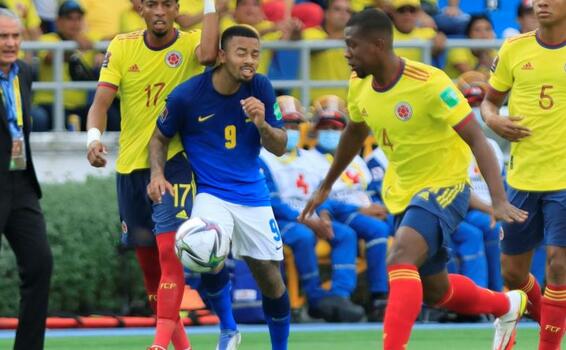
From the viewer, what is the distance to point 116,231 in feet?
52.7

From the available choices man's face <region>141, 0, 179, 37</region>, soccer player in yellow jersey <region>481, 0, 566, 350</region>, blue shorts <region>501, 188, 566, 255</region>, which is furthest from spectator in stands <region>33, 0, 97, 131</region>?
blue shorts <region>501, 188, 566, 255</region>

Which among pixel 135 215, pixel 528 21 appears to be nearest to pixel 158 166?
pixel 135 215

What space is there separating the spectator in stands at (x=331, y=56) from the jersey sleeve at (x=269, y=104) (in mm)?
6550

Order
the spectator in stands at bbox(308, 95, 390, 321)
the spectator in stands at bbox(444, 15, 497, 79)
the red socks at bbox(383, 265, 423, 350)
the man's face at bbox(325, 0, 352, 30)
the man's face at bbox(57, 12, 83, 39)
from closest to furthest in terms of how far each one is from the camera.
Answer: the red socks at bbox(383, 265, 423, 350) → the spectator in stands at bbox(308, 95, 390, 321) → the man's face at bbox(57, 12, 83, 39) → the man's face at bbox(325, 0, 352, 30) → the spectator in stands at bbox(444, 15, 497, 79)

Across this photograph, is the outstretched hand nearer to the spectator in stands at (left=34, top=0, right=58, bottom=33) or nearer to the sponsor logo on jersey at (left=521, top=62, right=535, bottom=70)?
the sponsor logo on jersey at (left=521, top=62, right=535, bottom=70)

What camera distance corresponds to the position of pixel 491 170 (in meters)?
10.2

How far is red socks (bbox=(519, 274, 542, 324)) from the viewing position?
11.8 metres

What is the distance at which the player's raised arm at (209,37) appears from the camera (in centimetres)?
1109

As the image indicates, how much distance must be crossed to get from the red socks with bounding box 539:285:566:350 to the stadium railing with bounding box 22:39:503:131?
21.0ft

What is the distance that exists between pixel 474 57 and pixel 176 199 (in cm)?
816

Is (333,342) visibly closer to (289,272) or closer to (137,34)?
(289,272)

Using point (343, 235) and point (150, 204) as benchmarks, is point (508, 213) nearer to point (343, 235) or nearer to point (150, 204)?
point (150, 204)

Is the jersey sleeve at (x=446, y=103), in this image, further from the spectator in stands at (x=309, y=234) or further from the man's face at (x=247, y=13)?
the man's face at (x=247, y=13)

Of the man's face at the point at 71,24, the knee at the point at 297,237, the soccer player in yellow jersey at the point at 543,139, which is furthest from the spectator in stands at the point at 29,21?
the soccer player in yellow jersey at the point at 543,139
